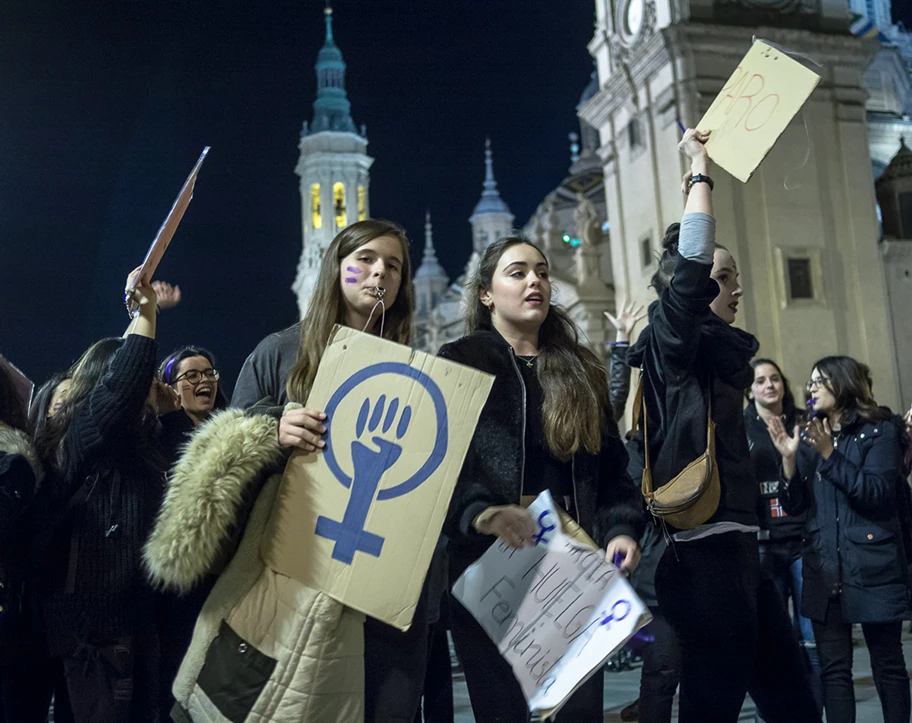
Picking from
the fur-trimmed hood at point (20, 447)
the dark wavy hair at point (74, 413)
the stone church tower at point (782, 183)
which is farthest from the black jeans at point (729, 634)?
the stone church tower at point (782, 183)

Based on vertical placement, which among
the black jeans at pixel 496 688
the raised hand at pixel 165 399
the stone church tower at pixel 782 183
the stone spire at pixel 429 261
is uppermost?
the stone spire at pixel 429 261

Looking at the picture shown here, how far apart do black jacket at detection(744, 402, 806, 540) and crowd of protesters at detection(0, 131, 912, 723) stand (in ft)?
6.32

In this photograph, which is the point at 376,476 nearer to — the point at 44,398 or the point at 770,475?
the point at 44,398

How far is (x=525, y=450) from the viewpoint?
10.1 feet

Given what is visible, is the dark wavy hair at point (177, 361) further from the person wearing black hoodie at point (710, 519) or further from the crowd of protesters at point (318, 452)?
the person wearing black hoodie at point (710, 519)

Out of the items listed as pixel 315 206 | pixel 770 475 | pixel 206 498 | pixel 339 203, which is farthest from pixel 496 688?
pixel 315 206

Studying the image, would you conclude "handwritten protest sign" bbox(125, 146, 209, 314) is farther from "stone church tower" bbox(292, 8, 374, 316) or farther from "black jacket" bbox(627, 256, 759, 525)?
"stone church tower" bbox(292, 8, 374, 316)

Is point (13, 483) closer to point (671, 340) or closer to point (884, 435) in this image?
point (671, 340)

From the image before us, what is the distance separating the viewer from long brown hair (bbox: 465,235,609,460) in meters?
3.05

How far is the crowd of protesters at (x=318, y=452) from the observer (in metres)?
2.70

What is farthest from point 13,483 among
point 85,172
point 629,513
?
point 85,172

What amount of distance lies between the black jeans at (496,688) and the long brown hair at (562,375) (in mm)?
588

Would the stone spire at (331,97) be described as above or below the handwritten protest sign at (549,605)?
above

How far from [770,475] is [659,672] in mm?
2333
